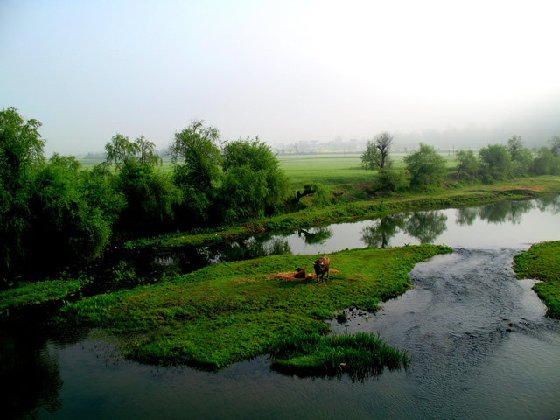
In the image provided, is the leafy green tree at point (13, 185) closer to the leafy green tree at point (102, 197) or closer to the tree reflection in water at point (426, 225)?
the leafy green tree at point (102, 197)

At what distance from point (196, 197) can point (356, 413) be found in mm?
41257

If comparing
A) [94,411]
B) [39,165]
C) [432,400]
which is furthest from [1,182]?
[432,400]

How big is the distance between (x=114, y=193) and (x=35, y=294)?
20.1 metres

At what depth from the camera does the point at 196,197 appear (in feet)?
173

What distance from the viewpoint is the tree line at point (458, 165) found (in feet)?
267

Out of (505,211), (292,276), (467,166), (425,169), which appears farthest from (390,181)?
(292,276)

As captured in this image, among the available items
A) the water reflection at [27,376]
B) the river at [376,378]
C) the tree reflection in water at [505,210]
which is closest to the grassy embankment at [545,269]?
the river at [376,378]

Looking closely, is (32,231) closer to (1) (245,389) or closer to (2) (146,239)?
(2) (146,239)

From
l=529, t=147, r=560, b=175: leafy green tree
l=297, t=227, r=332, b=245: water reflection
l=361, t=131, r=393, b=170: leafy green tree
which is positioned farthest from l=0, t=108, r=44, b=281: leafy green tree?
l=529, t=147, r=560, b=175: leafy green tree

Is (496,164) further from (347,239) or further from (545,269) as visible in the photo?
(545,269)

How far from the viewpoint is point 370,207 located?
6656 centimetres

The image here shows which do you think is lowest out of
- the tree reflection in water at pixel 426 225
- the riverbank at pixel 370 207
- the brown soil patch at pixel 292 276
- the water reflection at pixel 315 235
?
the water reflection at pixel 315 235

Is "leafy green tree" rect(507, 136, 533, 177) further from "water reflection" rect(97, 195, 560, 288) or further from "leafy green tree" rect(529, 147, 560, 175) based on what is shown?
"water reflection" rect(97, 195, 560, 288)

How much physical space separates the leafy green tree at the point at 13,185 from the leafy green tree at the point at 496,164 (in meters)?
94.7
